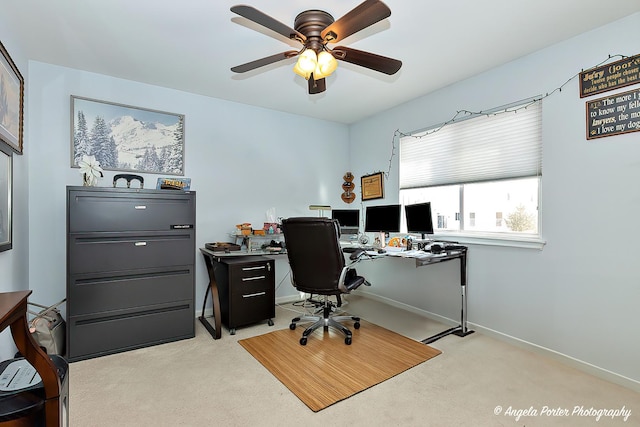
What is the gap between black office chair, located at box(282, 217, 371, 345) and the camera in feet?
8.70

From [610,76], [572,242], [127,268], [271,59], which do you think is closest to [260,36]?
[271,59]

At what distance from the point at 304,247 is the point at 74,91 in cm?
261

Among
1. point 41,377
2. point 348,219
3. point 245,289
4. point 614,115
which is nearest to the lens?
point 41,377

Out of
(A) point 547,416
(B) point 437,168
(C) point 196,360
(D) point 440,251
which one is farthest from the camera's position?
(B) point 437,168

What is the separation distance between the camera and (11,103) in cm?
214

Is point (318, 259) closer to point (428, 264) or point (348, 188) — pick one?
point (428, 264)

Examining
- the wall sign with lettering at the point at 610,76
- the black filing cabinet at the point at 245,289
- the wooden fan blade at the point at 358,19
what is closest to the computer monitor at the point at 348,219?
the black filing cabinet at the point at 245,289

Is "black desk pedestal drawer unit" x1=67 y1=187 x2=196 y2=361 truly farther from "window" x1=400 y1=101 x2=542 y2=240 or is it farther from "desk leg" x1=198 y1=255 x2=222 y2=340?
"window" x1=400 y1=101 x2=542 y2=240

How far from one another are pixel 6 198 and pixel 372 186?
144 inches

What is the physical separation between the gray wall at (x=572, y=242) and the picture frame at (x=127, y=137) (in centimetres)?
315

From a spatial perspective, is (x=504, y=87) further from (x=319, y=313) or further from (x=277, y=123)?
(x=319, y=313)

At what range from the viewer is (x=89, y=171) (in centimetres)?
262

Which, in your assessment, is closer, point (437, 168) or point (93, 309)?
point (93, 309)

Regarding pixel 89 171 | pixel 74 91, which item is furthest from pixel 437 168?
pixel 74 91
